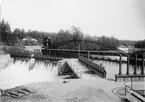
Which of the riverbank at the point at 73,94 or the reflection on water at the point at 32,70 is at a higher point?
the riverbank at the point at 73,94

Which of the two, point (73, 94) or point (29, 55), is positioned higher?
point (29, 55)

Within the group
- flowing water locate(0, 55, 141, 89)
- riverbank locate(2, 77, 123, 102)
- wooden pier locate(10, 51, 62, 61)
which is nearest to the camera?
riverbank locate(2, 77, 123, 102)

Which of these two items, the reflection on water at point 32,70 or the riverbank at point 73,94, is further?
the reflection on water at point 32,70

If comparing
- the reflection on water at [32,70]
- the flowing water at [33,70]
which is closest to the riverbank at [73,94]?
the flowing water at [33,70]

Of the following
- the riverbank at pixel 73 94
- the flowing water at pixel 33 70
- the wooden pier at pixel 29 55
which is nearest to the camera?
the riverbank at pixel 73 94

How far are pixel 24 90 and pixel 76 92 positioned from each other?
151 centimetres

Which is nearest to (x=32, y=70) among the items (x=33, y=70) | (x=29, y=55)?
(x=33, y=70)

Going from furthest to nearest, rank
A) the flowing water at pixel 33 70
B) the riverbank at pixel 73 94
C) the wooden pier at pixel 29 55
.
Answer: the wooden pier at pixel 29 55 < the flowing water at pixel 33 70 < the riverbank at pixel 73 94

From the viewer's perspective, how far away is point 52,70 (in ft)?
37.3

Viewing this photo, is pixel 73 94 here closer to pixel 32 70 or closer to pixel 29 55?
pixel 32 70

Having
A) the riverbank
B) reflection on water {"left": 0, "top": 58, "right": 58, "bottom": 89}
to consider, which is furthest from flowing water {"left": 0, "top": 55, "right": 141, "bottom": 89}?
the riverbank

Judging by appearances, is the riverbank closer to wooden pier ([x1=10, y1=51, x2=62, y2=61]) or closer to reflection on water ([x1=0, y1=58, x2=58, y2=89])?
reflection on water ([x1=0, y1=58, x2=58, y2=89])

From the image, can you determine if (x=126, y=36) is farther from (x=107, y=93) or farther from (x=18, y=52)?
(x=18, y=52)

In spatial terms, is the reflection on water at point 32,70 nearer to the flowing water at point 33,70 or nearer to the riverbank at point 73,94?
the flowing water at point 33,70
